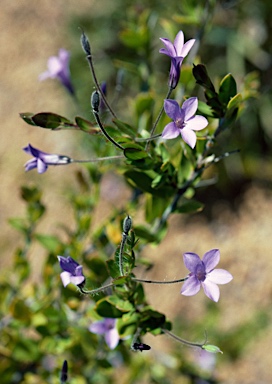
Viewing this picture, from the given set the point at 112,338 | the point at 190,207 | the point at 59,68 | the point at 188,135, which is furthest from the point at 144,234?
the point at 59,68

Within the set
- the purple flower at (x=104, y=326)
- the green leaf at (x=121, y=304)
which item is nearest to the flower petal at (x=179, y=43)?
the green leaf at (x=121, y=304)

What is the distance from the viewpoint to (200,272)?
3.01 ft

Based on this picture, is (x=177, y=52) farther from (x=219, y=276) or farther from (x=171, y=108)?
(x=219, y=276)

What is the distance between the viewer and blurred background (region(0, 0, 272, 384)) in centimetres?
268

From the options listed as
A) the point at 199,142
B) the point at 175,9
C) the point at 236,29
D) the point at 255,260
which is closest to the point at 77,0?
the point at 175,9

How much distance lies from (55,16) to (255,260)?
2.21 metres

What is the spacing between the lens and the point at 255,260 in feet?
9.55

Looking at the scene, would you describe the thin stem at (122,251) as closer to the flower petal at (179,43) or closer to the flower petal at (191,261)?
the flower petal at (191,261)

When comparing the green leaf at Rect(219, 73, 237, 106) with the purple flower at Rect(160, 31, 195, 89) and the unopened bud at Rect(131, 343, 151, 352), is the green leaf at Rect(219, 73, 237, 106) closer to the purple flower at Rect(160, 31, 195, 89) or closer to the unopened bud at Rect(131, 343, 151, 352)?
the purple flower at Rect(160, 31, 195, 89)

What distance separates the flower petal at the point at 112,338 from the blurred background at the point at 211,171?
1157 mm

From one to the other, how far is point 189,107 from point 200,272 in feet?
0.89

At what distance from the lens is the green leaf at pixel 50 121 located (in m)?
0.96

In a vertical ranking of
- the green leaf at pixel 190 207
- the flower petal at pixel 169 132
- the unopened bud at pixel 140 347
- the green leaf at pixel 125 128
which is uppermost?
the flower petal at pixel 169 132

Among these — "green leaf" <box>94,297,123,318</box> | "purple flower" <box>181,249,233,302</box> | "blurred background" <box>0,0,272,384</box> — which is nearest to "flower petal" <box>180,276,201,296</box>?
"purple flower" <box>181,249,233,302</box>
